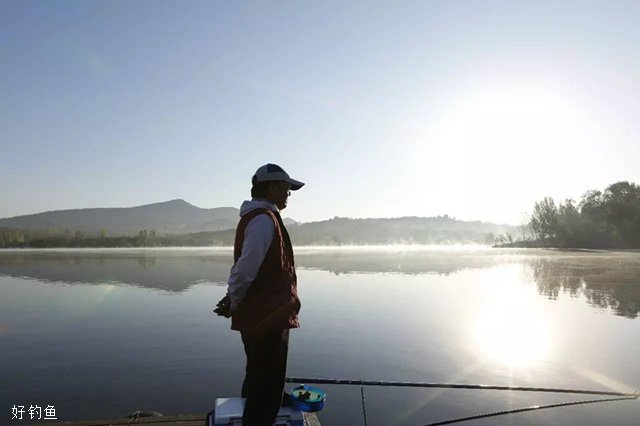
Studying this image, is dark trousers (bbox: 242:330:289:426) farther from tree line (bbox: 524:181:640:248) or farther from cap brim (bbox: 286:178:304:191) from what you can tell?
tree line (bbox: 524:181:640:248)

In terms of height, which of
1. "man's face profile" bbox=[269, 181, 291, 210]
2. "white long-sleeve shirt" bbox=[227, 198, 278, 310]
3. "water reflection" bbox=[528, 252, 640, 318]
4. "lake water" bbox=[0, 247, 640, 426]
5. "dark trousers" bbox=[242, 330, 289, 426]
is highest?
"man's face profile" bbox=[269, 181, 291, 210]

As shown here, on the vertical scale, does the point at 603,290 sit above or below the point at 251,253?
below

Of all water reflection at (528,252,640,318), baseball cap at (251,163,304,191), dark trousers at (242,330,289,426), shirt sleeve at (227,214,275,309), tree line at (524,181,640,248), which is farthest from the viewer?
tree line at (524,181,640,248)

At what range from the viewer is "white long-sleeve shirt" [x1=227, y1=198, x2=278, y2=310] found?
376 centimetres


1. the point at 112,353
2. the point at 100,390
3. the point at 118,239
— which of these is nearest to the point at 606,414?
the point at 100,390

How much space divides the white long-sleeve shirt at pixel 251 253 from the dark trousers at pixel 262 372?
1.34 ft

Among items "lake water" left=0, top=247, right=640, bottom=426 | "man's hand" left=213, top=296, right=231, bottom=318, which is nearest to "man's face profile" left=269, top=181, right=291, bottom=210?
"man's hand" left=213, top=296, right=231, bottom=318

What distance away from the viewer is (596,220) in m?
102

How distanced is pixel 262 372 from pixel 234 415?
1.53 feet

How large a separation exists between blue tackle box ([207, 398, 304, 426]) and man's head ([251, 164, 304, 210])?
1794mm

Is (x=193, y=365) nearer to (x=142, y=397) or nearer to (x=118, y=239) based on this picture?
(x=142, y=397)

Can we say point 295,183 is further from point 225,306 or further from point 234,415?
point 234,415

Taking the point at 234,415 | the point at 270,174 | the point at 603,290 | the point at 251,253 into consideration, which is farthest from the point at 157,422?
the point at 603,290

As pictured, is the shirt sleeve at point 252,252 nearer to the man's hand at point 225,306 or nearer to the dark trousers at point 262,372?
the man's hand at point 225,306
